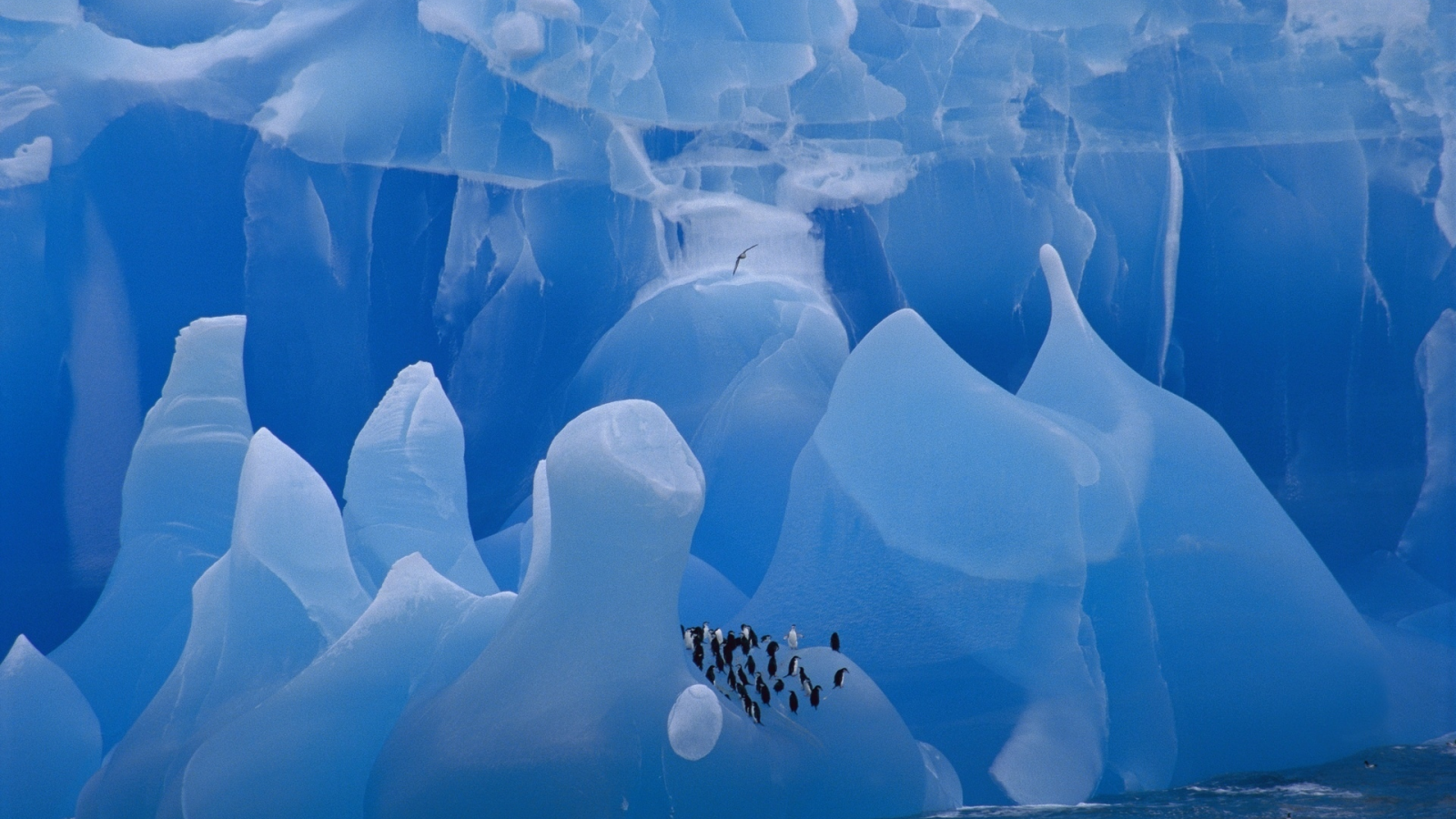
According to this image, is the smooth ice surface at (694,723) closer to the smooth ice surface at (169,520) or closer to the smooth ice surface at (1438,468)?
the smooth ice surface at (169,520)

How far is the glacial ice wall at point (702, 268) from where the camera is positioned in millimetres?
7859

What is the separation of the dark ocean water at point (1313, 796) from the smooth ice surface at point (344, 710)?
99.5 inches

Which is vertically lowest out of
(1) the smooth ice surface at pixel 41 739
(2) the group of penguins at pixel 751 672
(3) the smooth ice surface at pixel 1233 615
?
(1) the smooth ice surface at pixel 41 739

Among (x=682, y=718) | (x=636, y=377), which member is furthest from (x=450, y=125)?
(x=682, y=718)

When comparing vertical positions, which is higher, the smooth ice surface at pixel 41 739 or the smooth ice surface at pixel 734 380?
the smooth ice surface at pixel 734 380

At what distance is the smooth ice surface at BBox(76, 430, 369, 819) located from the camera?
6262mm

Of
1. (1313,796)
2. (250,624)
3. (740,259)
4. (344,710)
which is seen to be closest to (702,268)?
(740,259)

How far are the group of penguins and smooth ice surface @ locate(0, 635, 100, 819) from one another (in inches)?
141

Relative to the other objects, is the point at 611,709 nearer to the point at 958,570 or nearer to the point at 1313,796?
the point at 958,570

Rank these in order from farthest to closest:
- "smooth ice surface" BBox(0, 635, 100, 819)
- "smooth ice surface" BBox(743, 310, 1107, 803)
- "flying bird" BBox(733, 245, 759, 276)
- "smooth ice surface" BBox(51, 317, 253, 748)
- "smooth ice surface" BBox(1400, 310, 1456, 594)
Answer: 1. "flying bird" BBox(733, 245, 759, 276)
2. "smooth ice surface" BBox(1400, 310, 1456, 594)
3. "smooth ice surface" BBox(51, 317, 253, 748)
4. "smooth ice surface" BBox(0, 635, 100, 819)
5. "smooth ice surface" BBox(743, 310, 1107, 803)

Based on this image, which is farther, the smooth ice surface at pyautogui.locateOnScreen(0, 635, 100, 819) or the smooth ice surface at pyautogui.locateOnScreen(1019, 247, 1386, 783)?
the smooth ice surface at pyautogui.locateOnScreen(0, 635, 100, 819)

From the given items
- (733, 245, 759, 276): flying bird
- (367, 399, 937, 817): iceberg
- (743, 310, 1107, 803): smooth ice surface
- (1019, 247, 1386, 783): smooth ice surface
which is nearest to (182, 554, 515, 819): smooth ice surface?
(367, 399, 937, 817): iceberg

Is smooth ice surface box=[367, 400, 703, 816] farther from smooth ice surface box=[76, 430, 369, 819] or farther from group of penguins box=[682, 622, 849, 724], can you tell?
smooth ice surface box=[76, 430, 369, 819]

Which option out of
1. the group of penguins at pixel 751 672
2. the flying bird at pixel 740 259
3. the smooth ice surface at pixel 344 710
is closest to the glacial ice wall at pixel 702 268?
the flying bird at pixel 740 259
